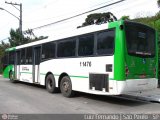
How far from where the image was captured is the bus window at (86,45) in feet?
36.4

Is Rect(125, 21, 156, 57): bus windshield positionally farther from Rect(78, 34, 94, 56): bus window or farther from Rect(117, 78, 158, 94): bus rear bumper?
Rect(78, 34, 94, 56): bus window

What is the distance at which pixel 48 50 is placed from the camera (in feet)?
47.6

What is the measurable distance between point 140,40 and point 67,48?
364 cm

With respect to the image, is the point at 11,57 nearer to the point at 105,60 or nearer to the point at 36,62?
the point at 36,62

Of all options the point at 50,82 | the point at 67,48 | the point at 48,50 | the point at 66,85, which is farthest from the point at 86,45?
the point at 50,82

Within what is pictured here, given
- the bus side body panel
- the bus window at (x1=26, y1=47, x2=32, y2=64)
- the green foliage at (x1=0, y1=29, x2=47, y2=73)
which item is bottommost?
the bus side body panel

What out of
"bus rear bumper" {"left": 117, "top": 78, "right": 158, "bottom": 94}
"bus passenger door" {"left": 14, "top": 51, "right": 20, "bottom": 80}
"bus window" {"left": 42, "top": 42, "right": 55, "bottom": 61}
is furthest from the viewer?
"bus passenger door" {"left": 14, "top": 51, "right": 20, "bottom": 80}

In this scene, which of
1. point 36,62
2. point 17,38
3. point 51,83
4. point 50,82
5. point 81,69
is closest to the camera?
point 81,69

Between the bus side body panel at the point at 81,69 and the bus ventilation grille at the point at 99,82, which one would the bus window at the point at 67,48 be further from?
the bus ventilation grille at the point at 99,82

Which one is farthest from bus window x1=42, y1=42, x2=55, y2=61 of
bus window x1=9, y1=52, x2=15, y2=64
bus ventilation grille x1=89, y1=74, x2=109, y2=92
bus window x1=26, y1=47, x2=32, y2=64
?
bus window x1=9, y1=52, x2=15, y2=64

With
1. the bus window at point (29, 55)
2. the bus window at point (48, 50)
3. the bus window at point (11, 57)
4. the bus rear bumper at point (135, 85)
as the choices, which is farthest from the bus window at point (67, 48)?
the bus window at point (11, 57)

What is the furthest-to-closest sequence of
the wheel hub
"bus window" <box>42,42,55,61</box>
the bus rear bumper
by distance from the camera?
"bus window" <box>42,42,55,61</box> < the wheel hub < the bus rear bumper

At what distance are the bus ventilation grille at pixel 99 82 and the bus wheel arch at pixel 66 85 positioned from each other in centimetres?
171

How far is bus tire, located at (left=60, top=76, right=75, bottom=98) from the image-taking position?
12.4m
